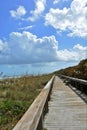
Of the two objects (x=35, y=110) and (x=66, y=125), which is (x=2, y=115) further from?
(x=35, y=110)

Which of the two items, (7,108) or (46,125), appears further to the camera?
(7,108)

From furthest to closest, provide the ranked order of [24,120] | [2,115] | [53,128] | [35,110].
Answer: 1. [2,115]
2. [53,128]
3. [35,110]
4. [24,120]

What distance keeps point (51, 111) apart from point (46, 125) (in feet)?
8.43

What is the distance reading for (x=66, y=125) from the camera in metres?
8.86

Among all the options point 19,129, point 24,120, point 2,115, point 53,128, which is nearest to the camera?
point 19,129

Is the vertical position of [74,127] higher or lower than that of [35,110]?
lower

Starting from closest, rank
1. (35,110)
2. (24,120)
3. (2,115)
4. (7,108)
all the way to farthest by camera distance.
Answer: (24,120), (35,110), (2,115), (7,108)

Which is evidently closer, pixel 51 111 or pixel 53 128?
pixel 53 128

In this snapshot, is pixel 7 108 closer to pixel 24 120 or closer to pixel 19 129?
pixel 24 120

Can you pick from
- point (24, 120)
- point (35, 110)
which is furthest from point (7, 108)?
point (24, 120)

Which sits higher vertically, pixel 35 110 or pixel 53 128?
pixel 35 110

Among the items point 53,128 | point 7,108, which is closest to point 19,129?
point 53,128

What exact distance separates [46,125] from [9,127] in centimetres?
90

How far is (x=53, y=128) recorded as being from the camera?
8.49 metres
